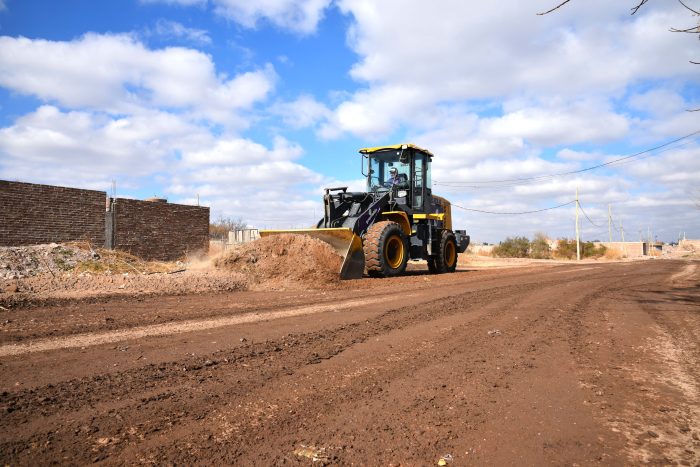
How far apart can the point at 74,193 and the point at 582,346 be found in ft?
59.5

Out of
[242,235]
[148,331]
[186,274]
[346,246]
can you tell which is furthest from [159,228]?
[148,331]

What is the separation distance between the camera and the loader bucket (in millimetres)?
12008

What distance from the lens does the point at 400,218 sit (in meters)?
14.1

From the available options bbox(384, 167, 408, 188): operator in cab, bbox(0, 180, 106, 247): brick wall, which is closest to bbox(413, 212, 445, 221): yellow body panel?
bbox(384, 167, 408, 188): operator in cab

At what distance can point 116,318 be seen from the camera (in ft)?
22.3

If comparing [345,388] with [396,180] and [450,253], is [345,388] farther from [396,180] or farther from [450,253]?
[450,253]

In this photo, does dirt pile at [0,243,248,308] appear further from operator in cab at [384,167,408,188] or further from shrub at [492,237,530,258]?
shrub at [492,237,530,258]

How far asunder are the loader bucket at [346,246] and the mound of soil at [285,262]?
17 centimetres

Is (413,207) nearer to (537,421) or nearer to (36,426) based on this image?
(537,421)

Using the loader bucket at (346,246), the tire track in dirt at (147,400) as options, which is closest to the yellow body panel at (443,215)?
the loader bucket at (346,246)

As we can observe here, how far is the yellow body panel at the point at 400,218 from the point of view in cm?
1383

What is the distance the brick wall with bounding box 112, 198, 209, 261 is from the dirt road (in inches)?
A: 478

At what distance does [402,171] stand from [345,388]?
11780 millimetres

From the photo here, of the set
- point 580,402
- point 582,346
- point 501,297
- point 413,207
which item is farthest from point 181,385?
point 413,207
